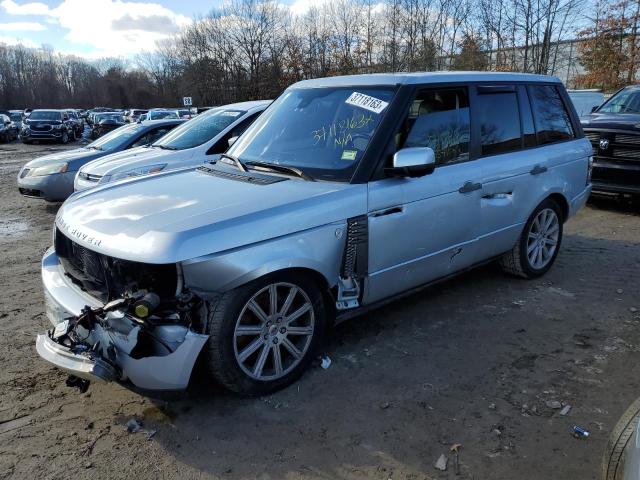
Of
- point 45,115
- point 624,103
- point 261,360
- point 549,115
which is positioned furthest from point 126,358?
point 45,115

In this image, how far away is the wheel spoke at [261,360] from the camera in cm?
321

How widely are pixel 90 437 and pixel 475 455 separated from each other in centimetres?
217

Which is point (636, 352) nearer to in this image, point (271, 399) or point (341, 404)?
point (341, 404)

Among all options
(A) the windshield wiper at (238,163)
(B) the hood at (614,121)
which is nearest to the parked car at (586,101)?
(B) the hood at (614,121)

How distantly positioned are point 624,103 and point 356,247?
8409 millimetres

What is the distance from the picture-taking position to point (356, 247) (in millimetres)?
3473

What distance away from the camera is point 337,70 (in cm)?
2731

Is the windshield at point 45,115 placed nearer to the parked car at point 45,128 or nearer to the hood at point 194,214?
the parked car at point 45,128

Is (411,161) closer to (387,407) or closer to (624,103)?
(387,407)

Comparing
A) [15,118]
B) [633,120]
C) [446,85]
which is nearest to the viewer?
[446,85]

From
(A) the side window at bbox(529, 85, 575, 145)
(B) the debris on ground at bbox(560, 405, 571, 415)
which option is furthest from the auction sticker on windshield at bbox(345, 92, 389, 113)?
(B) the debris on ground at bbox(560, 405, 571, 415)

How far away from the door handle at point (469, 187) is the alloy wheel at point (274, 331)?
1.65 meters

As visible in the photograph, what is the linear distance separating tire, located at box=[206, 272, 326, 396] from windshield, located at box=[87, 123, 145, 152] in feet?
24.5

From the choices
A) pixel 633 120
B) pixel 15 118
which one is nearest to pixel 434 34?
pixel 633 120
